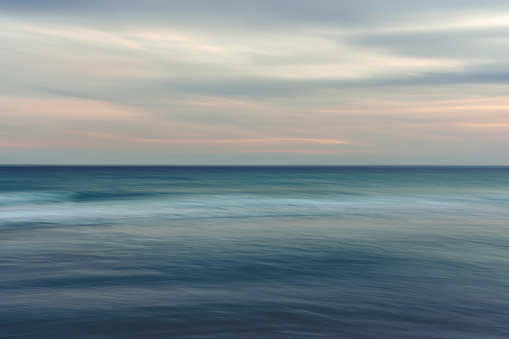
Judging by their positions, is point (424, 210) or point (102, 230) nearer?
point (102, 230)

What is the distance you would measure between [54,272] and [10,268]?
1120 mm

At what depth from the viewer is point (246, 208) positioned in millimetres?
26922

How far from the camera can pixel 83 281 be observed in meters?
9.14

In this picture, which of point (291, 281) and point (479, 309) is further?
point (291, 281)

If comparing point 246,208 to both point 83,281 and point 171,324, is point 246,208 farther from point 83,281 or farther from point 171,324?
point 171,324

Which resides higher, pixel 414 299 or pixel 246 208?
pixel 246 208

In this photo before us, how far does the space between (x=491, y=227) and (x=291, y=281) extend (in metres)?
12.0

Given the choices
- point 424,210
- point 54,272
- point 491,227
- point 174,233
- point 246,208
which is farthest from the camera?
point 246,208

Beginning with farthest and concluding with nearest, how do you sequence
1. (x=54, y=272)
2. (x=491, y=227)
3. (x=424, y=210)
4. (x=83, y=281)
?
(x=424, y=210) < (x=491, y=227) < (x=54, y=272) < (x=83, y=281)

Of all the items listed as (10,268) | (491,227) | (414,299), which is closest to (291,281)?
(414,299)

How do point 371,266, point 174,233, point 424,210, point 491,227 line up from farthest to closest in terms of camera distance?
point 424,210 < point 491,227 < point 174,233 < point 371,266

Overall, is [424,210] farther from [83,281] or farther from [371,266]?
[83,281]

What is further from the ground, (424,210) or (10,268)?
(424,210)

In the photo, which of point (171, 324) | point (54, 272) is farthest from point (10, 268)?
point (171, 324)
